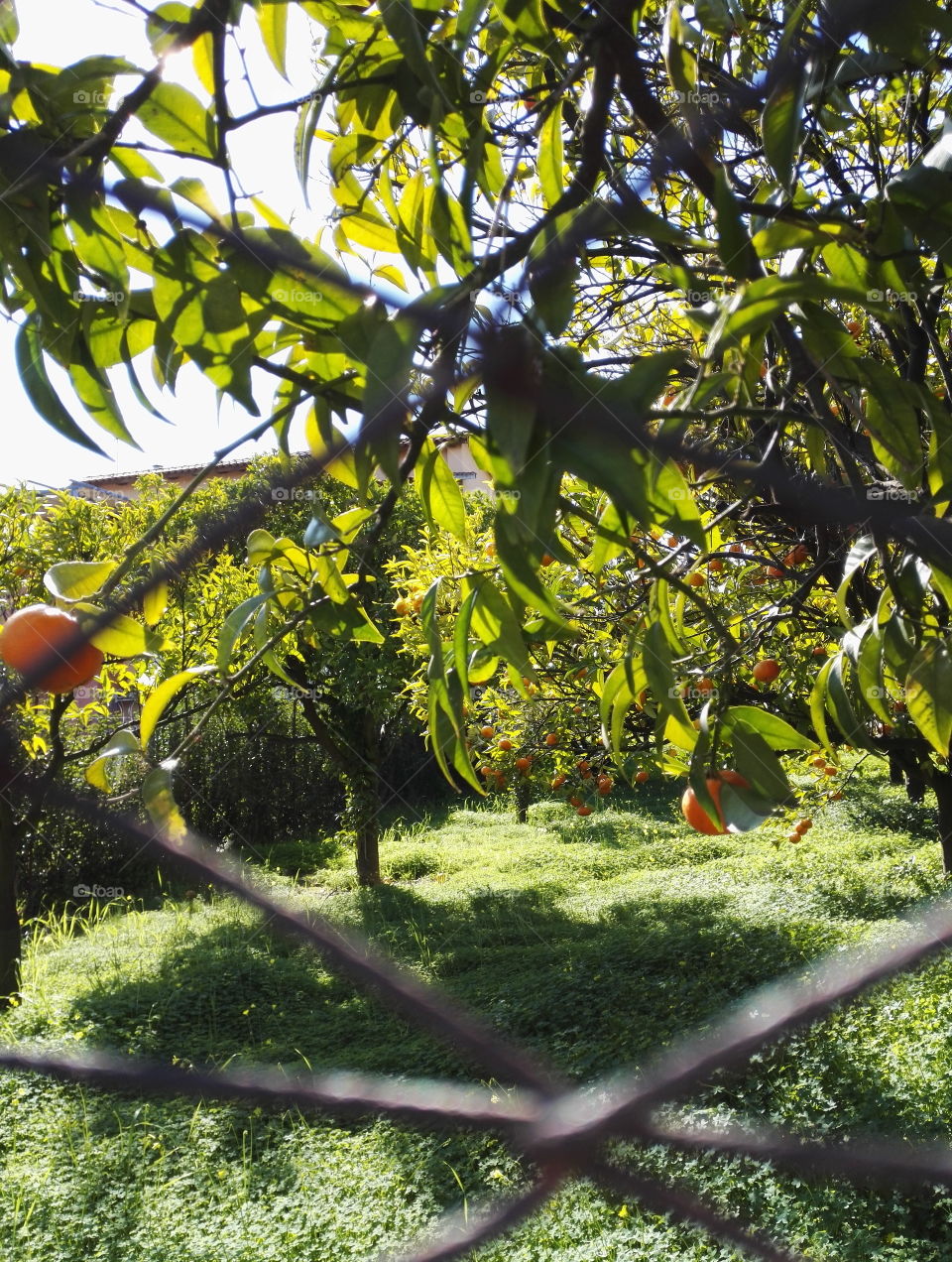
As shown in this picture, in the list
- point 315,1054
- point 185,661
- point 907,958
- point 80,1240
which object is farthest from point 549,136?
point 185,661

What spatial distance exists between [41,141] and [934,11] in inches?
11.7

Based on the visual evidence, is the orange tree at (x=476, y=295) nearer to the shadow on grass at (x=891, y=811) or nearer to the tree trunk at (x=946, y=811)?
the tree trunk at (x=946, y=811)

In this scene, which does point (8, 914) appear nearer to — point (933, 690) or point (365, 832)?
point (365, 832)

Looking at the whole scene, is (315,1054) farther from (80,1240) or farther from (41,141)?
(41,141)

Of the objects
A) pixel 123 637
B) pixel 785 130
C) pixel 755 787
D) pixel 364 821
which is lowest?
pixel 364 821

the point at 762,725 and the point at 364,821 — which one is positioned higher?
the point at 762,725

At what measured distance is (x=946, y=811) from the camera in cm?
319

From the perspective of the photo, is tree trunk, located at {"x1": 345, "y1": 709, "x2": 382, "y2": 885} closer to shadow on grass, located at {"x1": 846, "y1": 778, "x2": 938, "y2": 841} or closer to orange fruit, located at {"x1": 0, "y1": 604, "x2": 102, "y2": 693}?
shadow on grass, located at {"x1": 846, "y1": 778, "x2": 938, "y2": 841}

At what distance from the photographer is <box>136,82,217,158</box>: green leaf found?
1.12ft

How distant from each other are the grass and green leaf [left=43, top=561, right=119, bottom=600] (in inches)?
59.8

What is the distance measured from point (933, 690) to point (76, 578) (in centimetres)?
41

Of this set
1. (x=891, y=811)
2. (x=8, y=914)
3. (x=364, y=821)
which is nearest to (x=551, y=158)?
(x=8, y=914)

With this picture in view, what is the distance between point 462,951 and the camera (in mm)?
3354

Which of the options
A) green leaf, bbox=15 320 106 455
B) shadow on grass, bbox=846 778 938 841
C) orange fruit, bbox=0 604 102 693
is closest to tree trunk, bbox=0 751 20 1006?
orange fruit, bbox=0 604 102 693
